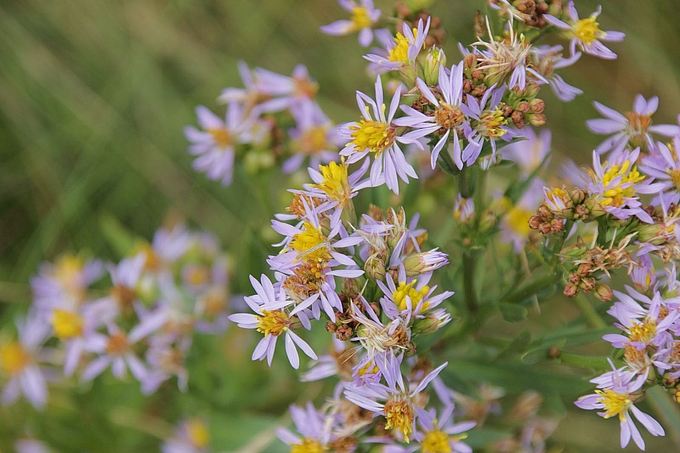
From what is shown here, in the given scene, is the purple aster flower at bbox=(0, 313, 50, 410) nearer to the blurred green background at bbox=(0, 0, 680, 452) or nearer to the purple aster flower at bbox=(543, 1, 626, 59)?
the blurred green background at bbox=(0, 0, 680, 452)

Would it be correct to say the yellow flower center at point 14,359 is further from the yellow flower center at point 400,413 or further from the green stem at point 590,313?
the green stem at point 590,313

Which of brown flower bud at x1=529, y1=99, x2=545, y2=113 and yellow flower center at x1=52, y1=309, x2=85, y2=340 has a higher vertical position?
brown flower bud at x1=529, y1=99, x2=545, y2=113

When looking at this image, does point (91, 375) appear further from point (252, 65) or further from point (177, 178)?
point (252, 65)

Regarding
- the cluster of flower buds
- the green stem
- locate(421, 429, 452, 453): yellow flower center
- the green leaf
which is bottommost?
the cluster of flower buds

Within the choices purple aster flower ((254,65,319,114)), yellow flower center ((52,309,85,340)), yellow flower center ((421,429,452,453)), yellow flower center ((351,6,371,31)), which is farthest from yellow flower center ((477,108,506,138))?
yellow flower center ((52,309,85,340))

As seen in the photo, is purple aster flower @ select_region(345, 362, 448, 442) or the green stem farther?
the green stem

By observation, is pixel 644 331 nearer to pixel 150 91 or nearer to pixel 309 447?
pixel 309 447

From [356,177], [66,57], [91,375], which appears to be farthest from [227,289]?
[66,57]
